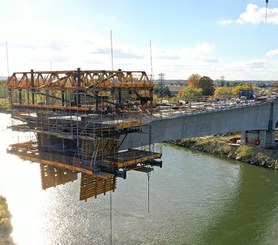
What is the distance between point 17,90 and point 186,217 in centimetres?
1904

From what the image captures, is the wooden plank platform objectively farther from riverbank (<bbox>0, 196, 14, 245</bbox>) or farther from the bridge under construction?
riverbank (<bbox>0, 196, 14, 245</bbox>)

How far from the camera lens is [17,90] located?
31469 millimetres

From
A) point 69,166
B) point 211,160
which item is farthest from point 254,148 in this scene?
point 69,166

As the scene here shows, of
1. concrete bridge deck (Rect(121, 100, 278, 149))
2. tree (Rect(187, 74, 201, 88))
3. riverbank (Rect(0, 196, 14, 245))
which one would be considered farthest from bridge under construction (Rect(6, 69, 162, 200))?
tree (Rect(187, 74, 201, 88))

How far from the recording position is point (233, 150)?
51.0m

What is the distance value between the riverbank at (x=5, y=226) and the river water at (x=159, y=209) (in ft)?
1.78

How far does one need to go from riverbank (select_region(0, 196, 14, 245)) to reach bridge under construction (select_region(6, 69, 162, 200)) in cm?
680

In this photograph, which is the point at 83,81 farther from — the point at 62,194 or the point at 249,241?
the point at 249,241

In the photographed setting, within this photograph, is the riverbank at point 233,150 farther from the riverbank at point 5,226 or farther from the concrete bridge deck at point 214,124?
the riverbank at point 5,226

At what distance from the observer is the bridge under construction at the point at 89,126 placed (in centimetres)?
2183

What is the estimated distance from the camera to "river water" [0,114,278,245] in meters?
27.3

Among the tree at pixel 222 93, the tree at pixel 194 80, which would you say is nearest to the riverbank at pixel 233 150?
the tree at pixel 222 93

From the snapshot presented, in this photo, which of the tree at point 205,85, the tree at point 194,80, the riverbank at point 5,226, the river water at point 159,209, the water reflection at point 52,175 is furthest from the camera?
the tree at point 194,80

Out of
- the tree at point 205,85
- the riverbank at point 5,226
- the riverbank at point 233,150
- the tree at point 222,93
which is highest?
the tree at point 205,85
